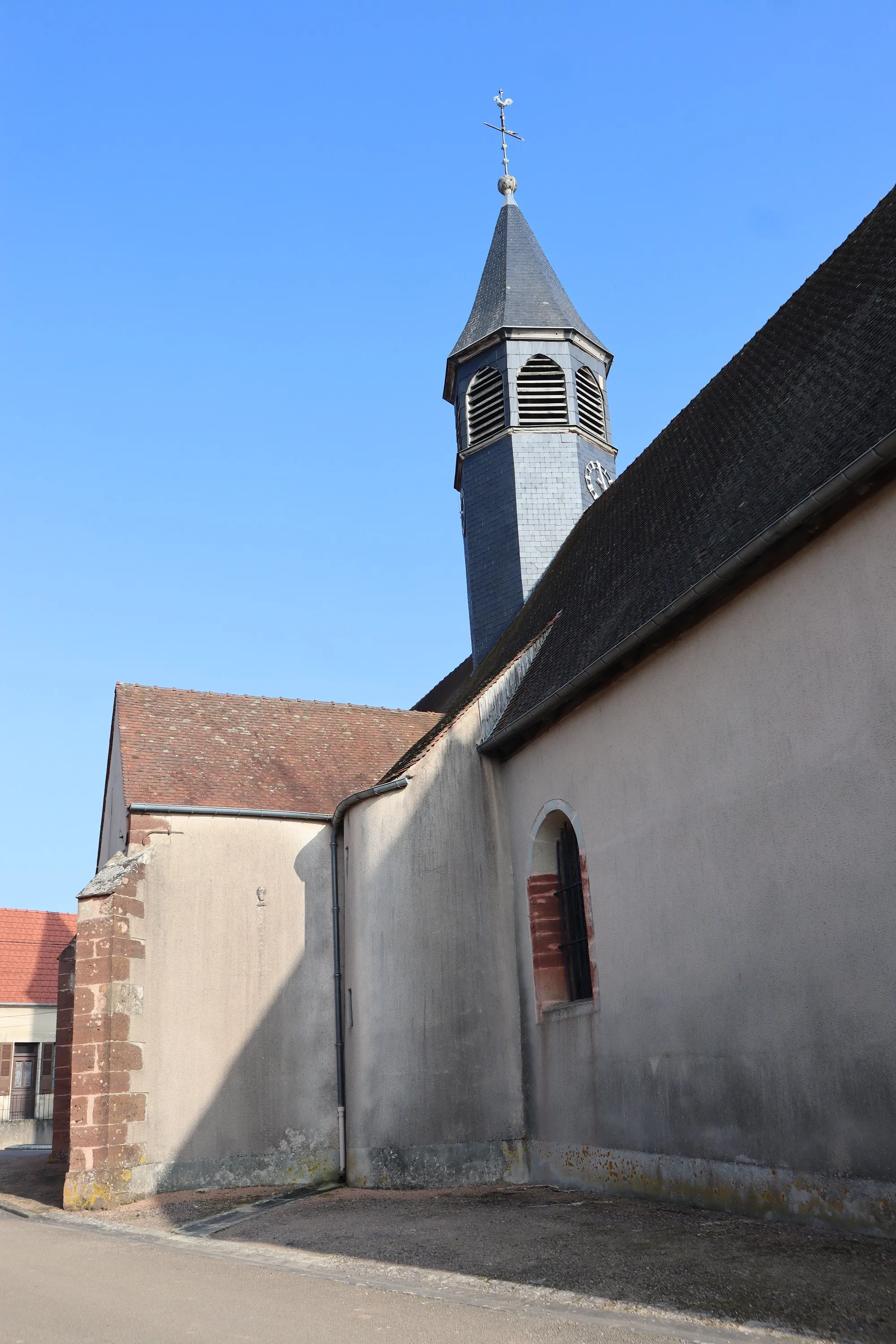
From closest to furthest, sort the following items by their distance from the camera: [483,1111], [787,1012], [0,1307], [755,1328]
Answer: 1. [755,1328]
2. [0,1307]
3. [787,1012]
4. [483,1111]

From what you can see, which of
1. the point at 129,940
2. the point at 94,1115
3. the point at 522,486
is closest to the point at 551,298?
the point at 522,486

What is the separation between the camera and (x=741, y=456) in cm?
1000

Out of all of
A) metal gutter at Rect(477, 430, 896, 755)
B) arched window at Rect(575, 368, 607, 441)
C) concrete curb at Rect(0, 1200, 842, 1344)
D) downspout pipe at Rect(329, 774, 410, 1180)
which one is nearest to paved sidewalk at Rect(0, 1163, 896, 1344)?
concrete curb at Rect(0, 1200, 842, 1344)

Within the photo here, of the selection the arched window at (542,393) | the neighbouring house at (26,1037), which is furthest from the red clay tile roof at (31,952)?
the arched window at (542,393)

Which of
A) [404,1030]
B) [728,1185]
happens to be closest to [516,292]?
[404,1030]

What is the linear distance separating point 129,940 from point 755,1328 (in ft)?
28.6

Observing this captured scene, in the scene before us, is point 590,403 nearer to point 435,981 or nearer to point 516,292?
point 516,292

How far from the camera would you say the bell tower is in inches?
684

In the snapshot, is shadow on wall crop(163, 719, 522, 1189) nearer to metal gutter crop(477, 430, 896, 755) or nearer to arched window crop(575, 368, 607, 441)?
metal gutter crop(477, 430, 896, 755)

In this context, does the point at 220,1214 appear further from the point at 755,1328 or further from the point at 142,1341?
the point at 755,1328

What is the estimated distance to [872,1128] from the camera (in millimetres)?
6535

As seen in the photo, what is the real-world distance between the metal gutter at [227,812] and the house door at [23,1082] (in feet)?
51.7

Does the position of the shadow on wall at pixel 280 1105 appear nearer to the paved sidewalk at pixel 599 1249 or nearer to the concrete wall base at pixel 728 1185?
the paved sidewalk at pixel 599 1249

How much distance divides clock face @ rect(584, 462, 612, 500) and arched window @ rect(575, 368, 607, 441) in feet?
2.01
